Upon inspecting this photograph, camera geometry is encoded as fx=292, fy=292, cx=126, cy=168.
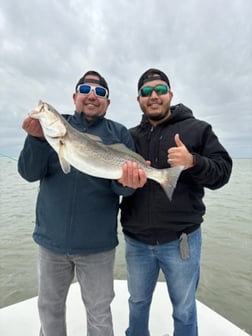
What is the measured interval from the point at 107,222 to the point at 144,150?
941 mm

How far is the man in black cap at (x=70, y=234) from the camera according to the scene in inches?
112

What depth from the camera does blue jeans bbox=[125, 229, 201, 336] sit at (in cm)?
306

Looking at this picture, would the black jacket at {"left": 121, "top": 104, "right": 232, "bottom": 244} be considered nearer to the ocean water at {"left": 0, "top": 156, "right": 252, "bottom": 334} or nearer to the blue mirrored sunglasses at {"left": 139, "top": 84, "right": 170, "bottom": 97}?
the blue mirrored sunglasses at {"left": 139, "top": 84, "right": 170, "bottom": 97}

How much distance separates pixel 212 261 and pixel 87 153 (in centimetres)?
751

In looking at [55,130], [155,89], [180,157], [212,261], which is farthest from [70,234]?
[212,261]

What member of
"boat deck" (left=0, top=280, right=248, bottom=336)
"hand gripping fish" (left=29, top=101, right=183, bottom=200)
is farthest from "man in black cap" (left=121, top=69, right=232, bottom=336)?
"boat deck" (left=0, top=280, right=248, bottom=336)

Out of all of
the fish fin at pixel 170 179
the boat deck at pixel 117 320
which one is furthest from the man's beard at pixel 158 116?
the boat deck at pixel 117 320

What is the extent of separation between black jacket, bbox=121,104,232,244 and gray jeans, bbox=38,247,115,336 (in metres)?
0.48

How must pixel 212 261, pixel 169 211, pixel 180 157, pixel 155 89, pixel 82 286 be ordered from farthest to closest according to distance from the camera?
pixel 212 261
pixel 155 89
pixel 169 211
pixel 82 286
pixel 180 157

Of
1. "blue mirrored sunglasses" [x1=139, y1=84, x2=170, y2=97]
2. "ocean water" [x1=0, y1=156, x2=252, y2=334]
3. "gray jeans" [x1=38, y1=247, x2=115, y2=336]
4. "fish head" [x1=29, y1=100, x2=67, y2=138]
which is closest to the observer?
"fish head" [x1=29, y1=100, x2=67, y2=138]

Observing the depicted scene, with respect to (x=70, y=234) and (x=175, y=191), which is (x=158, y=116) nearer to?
(x=175, y=191)

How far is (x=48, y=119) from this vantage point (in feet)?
8.68

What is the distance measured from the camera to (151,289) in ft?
10.9

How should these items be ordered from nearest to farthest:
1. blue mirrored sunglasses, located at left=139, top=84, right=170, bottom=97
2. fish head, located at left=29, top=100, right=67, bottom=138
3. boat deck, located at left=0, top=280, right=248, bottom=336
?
1. fish head, located at left=29, top=100, right=67, bottom=138
2. blue mirrored sunglasses, located at left=139, top=84, right=170, bottom=97
3. boat deck, located at left=0, top=280, right=248, bottom=336
